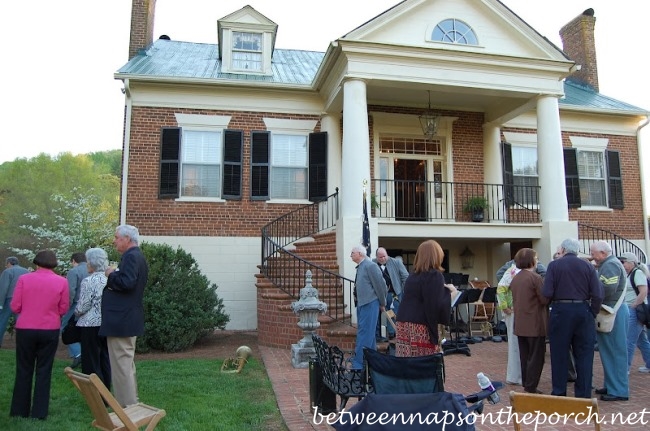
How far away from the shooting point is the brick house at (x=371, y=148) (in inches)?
418

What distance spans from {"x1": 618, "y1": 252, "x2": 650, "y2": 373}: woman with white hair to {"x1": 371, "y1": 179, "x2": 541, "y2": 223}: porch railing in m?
5.53

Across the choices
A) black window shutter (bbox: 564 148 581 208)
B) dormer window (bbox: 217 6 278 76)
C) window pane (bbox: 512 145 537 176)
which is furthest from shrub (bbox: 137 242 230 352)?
black window shutter (bbox: 564 148 581 208)

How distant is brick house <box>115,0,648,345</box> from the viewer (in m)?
10.6

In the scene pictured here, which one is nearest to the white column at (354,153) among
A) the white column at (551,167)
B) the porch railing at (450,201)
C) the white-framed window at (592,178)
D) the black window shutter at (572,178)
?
the porch railing at (450,201)

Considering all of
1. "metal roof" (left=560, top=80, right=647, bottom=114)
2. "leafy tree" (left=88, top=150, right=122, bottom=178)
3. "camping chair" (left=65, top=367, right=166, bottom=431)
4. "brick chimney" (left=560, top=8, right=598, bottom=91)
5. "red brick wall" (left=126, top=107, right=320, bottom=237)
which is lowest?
"camping chair" (left=65, top=367, right=166, bottom=431)

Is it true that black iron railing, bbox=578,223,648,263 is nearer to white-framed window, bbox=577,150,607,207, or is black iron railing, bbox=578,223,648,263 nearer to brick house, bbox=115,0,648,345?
brick house, bbox=115,0,648,345

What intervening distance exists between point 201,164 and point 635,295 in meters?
9.12

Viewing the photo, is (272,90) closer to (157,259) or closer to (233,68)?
(233,68)

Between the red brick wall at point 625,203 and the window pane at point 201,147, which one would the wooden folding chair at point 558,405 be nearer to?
the window pane at point 201,147

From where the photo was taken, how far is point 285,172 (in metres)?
12.4

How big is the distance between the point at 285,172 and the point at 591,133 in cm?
859

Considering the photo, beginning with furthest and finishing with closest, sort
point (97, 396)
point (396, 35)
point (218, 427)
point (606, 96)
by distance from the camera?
1. point (606, 96)
2. point (396, 35)
3. point (218, 427)
4. point (97, 396)

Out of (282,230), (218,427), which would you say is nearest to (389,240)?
(282,230)

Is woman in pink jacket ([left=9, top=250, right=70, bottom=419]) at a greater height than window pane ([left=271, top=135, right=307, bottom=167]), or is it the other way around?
window pane ([left=271, top=135, right=307, bottom=167])
